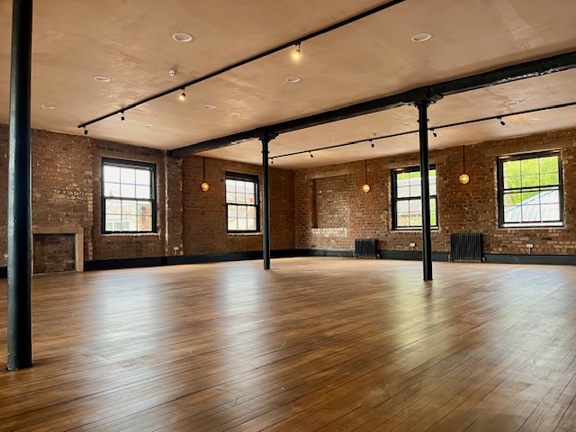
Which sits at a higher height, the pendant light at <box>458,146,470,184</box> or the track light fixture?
the track light fixture

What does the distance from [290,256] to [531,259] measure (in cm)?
769

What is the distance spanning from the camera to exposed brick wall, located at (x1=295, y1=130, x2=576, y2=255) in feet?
33.2

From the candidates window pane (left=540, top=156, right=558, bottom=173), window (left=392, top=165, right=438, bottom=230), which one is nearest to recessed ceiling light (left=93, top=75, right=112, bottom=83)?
window (left=392, top=165, right=438, bottom=230)

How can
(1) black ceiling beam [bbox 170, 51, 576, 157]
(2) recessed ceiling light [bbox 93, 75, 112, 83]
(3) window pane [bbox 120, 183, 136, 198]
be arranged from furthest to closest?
(3) window pane [bbox 120, 183, 136, 198]
(2) recessed ceiling light [bbox 93, 75, 112, 83]
(1) black ceiling beam [bbox 170, 51, 576, 157]

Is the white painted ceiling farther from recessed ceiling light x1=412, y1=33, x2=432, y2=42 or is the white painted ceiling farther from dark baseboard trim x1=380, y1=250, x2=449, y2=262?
dark baseboard trim x1=380, y1=250, x2=449, y2=262

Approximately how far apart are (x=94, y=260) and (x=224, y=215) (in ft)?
13.6

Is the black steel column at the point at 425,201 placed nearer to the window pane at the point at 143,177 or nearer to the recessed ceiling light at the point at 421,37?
the recessed ceiling light at the point at 421,37

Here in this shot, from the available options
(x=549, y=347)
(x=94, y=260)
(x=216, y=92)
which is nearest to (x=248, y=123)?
(x=216, y=92)

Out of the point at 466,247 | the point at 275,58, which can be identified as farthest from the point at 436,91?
the point at 466,247

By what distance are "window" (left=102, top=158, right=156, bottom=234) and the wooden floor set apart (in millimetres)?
5563

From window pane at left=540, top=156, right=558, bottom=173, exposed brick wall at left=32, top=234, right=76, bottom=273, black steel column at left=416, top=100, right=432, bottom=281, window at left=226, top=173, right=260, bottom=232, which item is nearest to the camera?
black steel column at left=416, top=100, right=432, bottom=281

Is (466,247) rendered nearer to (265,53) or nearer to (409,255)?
(409,255)

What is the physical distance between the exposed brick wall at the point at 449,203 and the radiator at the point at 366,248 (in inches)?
8.6

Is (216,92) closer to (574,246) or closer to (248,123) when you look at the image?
(248,123)
